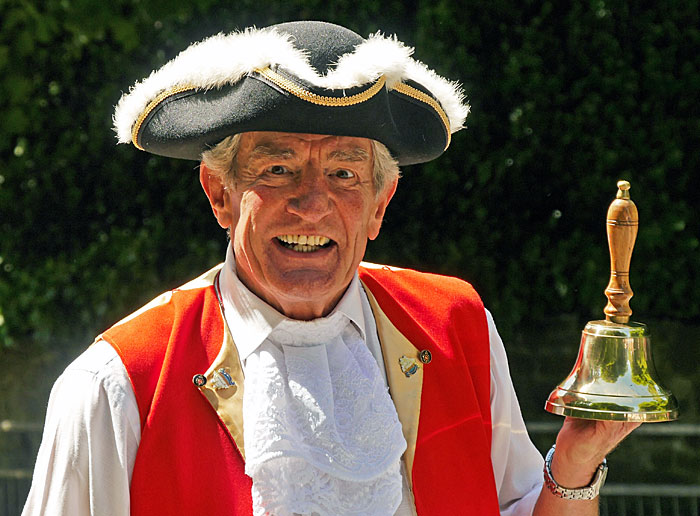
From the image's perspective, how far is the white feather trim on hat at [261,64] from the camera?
7.34 feet

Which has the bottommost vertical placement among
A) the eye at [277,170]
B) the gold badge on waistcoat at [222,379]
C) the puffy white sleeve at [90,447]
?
the puffy white sleeve at [90,447]

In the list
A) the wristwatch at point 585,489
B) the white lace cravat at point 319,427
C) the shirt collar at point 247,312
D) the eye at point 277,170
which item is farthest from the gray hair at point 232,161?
the wristwatch at point 585,489

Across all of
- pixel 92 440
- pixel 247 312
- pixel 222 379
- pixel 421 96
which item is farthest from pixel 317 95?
pixel 92 440

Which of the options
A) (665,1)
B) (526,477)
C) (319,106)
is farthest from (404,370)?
(665,1)

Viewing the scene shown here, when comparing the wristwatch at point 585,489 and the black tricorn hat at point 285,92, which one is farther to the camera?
the wristwatch at point 585,489

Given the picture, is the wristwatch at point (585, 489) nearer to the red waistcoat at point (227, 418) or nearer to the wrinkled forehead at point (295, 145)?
the red waistcoat at point (227, 418)

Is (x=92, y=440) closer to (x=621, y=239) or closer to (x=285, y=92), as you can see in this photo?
(x=285, y=92)

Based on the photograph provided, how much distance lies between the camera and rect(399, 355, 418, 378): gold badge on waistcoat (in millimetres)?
2533

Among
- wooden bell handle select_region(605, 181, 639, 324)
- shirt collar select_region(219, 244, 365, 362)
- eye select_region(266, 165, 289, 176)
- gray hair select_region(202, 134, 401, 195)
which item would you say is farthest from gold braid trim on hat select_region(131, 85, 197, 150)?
wooden bell handle select_region(605, 181, 639, 324)

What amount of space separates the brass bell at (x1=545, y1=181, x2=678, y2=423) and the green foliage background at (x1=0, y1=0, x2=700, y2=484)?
3.03 metres

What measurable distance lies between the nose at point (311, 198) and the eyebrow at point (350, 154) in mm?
50

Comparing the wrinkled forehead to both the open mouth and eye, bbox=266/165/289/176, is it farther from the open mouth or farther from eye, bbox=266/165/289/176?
the open mouth

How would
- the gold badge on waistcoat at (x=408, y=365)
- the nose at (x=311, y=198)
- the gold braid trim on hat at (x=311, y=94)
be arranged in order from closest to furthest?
the gold braid trim on hat at (x=311, y=94) < the nose at (x=311, y=198) < the gold badge on waistcoat at (x=408, y=365)

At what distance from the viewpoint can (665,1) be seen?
5.23 m
